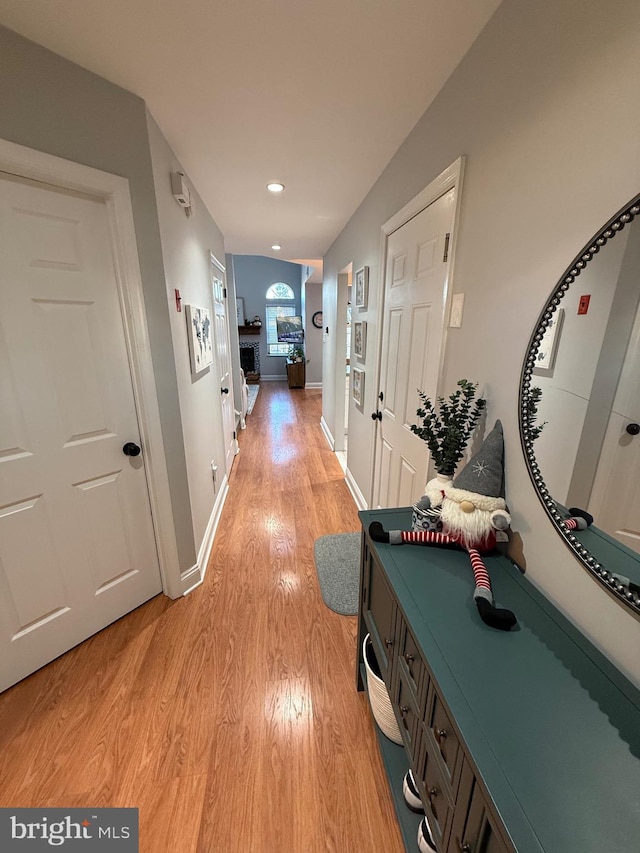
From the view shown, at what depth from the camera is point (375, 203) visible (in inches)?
90.0

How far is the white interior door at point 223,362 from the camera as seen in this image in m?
3.09

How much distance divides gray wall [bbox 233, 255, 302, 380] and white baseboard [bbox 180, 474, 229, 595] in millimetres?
7046

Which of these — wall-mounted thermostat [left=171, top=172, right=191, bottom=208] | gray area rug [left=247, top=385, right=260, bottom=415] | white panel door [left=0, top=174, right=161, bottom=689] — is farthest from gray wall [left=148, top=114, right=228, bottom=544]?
gray area rug [left=247, top=385, right=260, bottom=415]

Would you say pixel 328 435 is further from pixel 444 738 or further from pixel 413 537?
pixel 444 738

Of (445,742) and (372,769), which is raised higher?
(445,742)

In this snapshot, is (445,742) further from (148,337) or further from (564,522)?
→ (148,337)

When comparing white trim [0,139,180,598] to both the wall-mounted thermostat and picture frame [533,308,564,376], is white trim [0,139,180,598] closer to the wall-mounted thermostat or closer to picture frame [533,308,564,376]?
the wall-mounted thermostat

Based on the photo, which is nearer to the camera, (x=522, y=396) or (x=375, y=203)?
(x=522, y=396)

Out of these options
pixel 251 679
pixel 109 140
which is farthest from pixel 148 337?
pixel 251 679

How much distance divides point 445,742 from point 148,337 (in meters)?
1.77

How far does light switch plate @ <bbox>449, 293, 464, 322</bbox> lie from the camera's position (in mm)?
1298

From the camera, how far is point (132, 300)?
4.97 ft

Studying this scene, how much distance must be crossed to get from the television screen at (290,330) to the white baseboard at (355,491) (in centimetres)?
647

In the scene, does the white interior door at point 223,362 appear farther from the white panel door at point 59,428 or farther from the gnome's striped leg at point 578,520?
the gnome's striped leg at point 578,520
